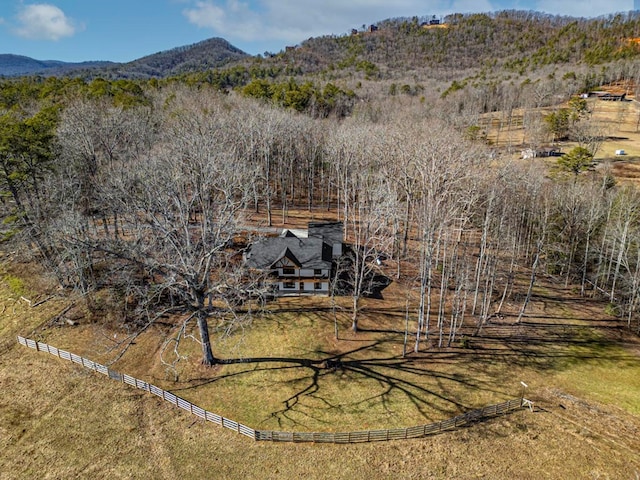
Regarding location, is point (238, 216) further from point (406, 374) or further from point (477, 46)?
point (477, 46)

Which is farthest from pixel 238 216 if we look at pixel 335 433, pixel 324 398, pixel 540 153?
pixel 540 153

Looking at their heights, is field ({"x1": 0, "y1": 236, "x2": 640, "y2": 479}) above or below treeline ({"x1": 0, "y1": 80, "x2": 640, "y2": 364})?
below

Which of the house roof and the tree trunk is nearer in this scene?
the tree trunk

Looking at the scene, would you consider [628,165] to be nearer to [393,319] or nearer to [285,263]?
[393,319]

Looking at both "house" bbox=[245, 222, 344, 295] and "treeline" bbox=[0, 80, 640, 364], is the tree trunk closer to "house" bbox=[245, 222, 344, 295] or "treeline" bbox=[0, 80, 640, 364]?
"treeline" bbox=[0, 80, 640, 364]

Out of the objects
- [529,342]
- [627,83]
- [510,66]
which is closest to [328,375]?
[529,342]

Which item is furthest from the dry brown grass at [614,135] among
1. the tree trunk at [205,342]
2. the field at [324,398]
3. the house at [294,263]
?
the tree trunk at [205,342]

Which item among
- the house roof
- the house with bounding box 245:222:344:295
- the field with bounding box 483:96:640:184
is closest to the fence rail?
the house with bounding box 245:222:344:295
